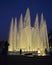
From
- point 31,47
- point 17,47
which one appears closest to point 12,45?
point 17,47

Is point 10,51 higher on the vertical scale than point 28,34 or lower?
lower

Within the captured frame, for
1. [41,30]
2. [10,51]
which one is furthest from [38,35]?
[10,51]

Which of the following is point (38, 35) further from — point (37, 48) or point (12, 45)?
point (12, 45)

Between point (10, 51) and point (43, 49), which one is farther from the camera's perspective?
point (10, 51)

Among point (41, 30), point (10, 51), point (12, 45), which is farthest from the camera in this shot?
point (10, 51)

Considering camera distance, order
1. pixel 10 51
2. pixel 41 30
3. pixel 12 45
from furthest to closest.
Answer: pixel 10 51
pixel 12 45
pixel 41 30

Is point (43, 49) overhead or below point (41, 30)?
below

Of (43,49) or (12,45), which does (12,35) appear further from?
(43,49)

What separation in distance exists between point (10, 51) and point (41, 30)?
1445 centimetres

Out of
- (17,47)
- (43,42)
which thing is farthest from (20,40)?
(43,42)

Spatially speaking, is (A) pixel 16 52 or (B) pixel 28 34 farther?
(A) pixel 16 52

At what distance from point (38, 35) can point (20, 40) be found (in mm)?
5400

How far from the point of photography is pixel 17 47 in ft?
219

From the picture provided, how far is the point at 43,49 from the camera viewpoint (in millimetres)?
66875
